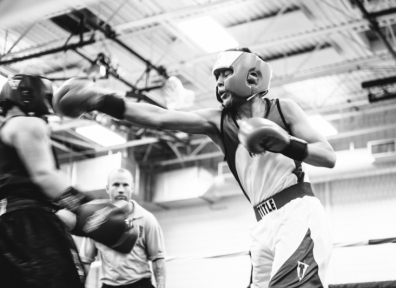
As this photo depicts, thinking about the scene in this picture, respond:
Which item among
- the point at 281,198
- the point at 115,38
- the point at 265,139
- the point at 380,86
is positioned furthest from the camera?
the point at 380,86

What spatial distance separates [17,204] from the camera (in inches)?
94.9

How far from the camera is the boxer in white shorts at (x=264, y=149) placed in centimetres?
240

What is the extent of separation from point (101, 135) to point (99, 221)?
29.8ft

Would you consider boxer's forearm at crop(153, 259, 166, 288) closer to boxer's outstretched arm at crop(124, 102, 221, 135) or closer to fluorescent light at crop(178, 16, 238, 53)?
boxer's outstretched arm at crop(124, 102, 221, 135)

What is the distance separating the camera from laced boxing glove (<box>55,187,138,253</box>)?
2.24 m

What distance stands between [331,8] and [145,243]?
4.86m

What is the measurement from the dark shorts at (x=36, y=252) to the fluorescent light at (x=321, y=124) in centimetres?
816

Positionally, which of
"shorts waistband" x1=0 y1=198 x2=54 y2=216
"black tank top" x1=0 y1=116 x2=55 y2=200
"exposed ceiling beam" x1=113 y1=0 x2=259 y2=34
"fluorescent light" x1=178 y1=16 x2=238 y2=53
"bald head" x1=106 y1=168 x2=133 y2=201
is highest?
"exposed ceiling beam" x1=113 y1=0 x2=259 y2=34


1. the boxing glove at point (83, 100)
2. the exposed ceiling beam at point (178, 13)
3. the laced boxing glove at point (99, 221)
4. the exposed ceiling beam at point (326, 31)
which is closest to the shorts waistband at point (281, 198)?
the laced boxing glove at point (99, 221)

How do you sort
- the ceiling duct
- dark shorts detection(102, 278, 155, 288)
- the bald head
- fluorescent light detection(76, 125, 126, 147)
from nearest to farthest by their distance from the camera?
dark shorts detection(102, 278, 155, 288) → the bald head → the ceiling duct → fluorescent light detection(76, 125, 126, 147)

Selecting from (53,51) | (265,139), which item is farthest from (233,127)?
(53,51)

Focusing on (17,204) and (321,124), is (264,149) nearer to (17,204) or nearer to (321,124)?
(17,204)

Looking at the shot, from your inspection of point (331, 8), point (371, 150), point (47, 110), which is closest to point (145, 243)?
point (47, 110)

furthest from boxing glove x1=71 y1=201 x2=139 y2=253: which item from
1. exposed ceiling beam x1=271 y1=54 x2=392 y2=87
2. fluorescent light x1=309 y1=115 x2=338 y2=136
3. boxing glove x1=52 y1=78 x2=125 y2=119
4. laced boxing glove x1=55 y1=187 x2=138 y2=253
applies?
fluorescent light x1=309 y1=115 x2=338 y2=136
